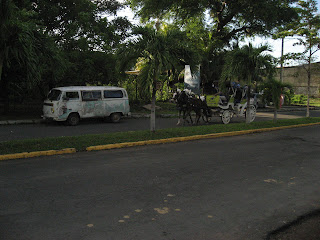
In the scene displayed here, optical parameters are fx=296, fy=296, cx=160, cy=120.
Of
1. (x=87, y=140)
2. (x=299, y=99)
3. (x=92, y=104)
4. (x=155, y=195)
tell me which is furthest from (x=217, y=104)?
(x=299, y=99)

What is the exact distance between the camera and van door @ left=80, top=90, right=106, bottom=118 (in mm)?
15500

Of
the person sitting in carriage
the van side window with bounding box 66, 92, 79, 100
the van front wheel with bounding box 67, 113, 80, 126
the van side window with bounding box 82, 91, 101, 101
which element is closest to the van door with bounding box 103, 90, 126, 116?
the van side window with bounding box 82, 91, 101, 101

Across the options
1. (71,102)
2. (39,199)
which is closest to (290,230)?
(39,199)

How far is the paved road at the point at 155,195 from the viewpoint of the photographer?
3848mm

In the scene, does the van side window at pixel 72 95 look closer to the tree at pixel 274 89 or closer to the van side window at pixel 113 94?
the van side window at pixel 113 94

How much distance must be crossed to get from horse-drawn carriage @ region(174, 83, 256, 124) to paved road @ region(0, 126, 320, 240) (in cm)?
691

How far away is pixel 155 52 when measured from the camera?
34.4 ft

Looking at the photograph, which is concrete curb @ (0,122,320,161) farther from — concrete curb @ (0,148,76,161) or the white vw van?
the white vw van

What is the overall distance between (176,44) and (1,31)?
18.5ft

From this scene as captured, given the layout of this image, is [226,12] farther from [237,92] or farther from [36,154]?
[36,154]

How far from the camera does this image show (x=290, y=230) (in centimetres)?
394

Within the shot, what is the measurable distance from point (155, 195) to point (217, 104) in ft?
43.9

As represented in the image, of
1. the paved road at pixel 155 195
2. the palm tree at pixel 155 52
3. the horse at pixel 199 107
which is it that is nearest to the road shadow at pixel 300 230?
the paved road at pixel 155 195

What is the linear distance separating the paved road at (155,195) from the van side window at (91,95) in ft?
24.5
